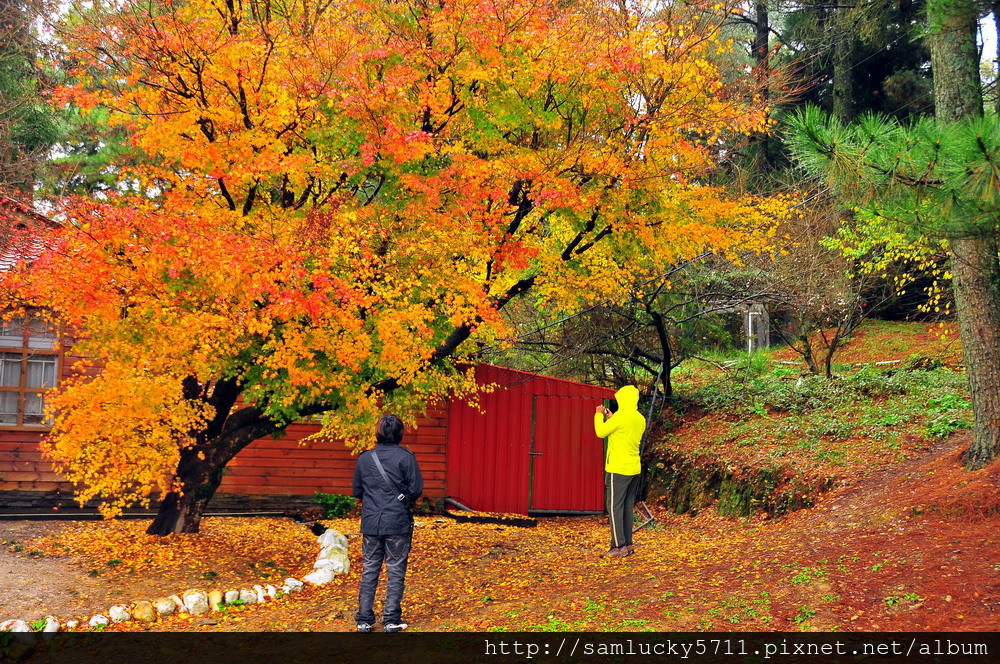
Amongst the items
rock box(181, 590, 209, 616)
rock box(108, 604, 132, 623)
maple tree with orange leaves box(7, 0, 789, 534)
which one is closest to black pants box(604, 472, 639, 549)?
maple tree with orange leaves box(7, 0, 789, 534)

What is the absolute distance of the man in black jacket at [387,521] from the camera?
6195mm

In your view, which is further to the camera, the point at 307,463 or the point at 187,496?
the point at 307,463

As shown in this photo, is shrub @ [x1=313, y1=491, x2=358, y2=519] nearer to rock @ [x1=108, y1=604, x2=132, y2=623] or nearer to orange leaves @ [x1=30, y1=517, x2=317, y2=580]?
orange leaves @ [x1=30, y1=517, x2=317, y2=580]

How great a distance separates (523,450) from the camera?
1372 cm

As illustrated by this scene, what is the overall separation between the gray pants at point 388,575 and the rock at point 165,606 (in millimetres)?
2052

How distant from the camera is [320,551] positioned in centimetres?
984

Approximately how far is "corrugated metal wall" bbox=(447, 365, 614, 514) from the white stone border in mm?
4651

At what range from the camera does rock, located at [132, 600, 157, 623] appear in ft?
22.7

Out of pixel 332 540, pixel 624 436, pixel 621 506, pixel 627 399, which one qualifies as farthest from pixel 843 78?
pixel 332 540

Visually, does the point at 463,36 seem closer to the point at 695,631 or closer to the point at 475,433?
the point at 695,631

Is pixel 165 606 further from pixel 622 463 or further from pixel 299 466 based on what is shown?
pixel 299 466

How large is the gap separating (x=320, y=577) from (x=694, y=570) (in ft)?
13.0

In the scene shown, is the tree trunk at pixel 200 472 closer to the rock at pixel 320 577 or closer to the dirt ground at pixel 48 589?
the dirt ground at pixel 48 589
